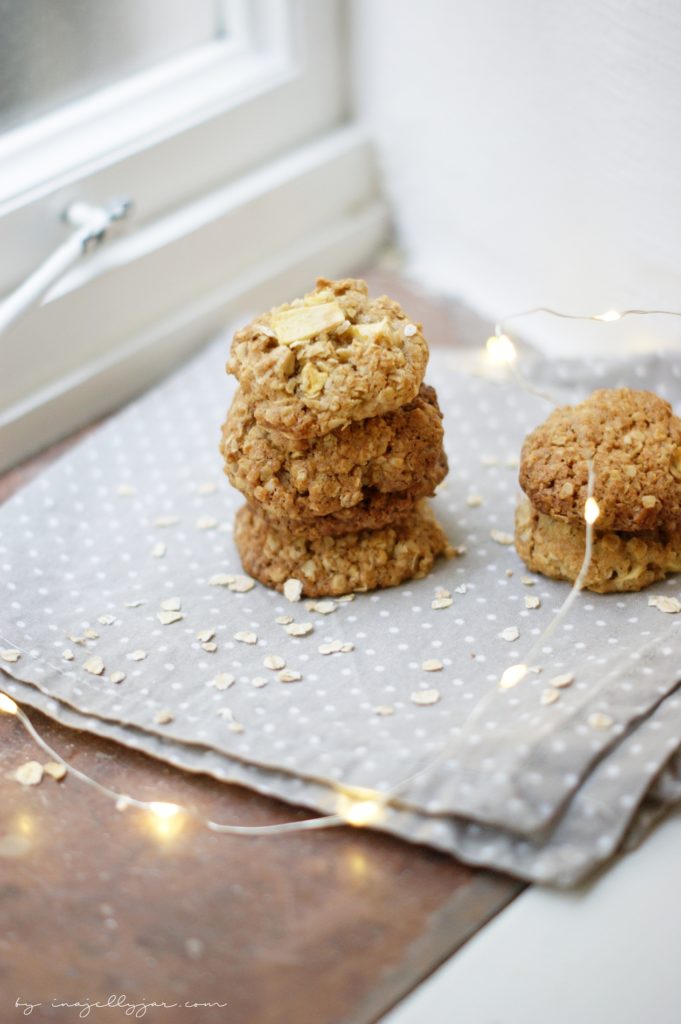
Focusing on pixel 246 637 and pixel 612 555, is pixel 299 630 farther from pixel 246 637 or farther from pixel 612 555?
pixel 612 555

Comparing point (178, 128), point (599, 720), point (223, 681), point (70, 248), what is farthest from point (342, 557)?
point (178, 128)

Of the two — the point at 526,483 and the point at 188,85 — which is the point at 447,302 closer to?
the point at 188,85

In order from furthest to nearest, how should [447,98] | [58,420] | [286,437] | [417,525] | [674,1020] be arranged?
[447,98] < [58,420] < [417,525] < [286,437] < [674,1020]

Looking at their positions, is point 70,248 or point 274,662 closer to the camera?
point 274,662

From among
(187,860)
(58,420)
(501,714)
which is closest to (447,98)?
(58,420)

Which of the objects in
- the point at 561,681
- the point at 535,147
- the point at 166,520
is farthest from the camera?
the point at 535,147
